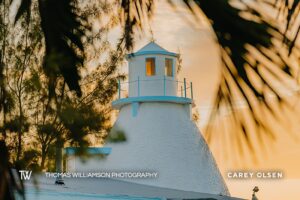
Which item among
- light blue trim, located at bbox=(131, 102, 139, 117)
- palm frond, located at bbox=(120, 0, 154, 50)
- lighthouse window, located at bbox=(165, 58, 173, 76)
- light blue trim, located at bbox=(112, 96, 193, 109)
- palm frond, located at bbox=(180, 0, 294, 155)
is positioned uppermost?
lighthouse window, located at bbox=(165, 58, 173, 76)

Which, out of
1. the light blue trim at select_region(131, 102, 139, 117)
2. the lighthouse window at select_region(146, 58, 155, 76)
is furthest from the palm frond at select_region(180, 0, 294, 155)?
the light blue trim at select_region(131, 102, 139, 117)

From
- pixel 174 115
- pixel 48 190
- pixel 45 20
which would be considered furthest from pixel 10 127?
pixel 174 115

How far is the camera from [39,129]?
1.85 m

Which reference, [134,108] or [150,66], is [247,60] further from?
[134,108]

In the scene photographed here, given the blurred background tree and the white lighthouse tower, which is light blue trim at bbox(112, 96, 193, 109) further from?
the blurred background tree

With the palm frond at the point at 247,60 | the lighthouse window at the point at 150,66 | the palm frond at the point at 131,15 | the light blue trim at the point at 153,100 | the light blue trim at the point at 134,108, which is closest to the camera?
the palm frond at the point at 247,60

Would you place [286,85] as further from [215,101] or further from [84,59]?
[84,59]

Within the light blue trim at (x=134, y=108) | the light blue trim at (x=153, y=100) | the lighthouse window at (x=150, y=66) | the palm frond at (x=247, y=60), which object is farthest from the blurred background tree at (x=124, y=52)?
the light blue trim at (x=134, y=108)

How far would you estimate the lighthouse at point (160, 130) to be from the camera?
18.9 m

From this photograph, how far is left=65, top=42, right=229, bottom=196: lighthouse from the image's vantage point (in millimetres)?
18906

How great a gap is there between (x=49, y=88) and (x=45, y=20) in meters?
0.22

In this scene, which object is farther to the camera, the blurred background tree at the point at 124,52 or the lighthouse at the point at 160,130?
the lighthouse at the point at 160,130

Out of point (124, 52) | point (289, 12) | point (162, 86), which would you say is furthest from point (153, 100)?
point (289, 12)

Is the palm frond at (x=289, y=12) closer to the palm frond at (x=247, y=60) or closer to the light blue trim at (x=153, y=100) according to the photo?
the palm frond at (x=247, y=60)
